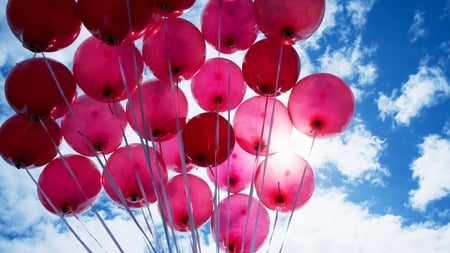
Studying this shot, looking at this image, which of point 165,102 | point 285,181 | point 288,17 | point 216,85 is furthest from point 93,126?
point 288,17

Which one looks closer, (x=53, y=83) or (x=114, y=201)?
(x=53, y=83)

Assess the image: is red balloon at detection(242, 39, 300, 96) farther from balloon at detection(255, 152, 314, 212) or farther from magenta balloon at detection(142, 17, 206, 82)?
balloon at detection(255, 152, 314, 212)

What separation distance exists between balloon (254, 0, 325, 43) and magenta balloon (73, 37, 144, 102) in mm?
1002

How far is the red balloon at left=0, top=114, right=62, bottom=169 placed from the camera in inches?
132

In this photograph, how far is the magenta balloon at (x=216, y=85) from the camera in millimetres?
3697

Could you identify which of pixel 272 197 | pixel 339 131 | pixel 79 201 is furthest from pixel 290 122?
pixel 79 201

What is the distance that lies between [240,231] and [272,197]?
1.27 feet

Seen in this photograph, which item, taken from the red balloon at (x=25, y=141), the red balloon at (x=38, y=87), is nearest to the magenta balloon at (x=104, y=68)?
the red balloon at (x=38, y=87)

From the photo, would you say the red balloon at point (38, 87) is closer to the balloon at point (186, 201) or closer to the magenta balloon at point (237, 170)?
the balloon at point (186, 201)

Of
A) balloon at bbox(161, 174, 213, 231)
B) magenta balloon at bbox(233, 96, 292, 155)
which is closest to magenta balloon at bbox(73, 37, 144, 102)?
balloon at bbox(161, 174, 213, 231)

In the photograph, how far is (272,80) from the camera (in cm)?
339

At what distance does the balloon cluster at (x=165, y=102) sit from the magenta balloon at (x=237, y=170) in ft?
0.38

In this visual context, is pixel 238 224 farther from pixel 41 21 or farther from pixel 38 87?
pixel 41 21

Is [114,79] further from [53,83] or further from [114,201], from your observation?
[114,201]
